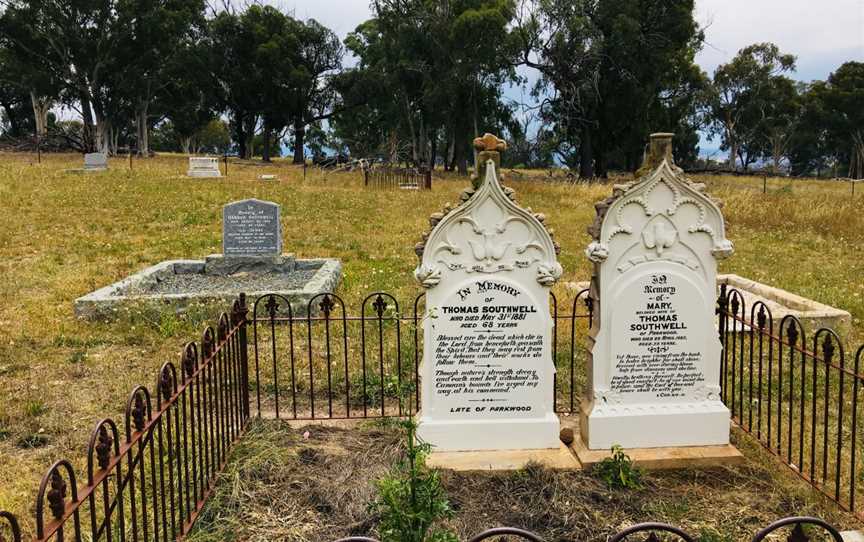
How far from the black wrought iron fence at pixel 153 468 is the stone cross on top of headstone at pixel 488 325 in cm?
141

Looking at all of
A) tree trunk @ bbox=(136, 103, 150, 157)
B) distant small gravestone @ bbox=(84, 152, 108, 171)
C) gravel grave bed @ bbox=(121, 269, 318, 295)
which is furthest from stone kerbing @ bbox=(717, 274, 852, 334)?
tree trunk @ bbox=(136, 103, 150, 157)

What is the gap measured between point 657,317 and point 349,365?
3.09 meters

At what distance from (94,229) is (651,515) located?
13750mm

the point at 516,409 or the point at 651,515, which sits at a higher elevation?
the point at 516,409

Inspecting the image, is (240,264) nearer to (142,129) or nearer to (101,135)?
(101,135)

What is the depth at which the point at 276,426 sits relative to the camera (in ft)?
16.9

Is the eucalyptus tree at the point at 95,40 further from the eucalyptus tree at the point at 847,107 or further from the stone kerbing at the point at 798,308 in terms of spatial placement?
the eucalyptus tree at the point at 847,107

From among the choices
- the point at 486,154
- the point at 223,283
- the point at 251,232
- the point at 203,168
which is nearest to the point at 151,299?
the point at 223,283

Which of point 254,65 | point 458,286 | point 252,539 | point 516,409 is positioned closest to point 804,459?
point 516,409

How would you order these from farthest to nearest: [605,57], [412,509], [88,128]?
[88,128] < [605,57] < [412,509]

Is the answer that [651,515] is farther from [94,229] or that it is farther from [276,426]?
[94,229]

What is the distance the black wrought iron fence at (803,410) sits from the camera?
14.0 ft

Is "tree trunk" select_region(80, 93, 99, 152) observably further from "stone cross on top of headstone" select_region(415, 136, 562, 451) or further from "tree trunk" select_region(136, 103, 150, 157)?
"stone cross on top of headstone" select_region(415, 136, 562, 451)

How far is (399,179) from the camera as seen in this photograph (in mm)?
26188
